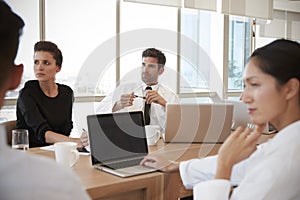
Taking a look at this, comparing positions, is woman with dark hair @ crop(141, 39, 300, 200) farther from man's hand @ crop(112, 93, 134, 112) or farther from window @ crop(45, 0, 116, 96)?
window @ crop(45, 0, 116, 96)

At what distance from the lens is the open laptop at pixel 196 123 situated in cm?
232

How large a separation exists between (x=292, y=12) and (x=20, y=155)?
24.0 feet

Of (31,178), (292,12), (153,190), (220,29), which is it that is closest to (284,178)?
(153,190)

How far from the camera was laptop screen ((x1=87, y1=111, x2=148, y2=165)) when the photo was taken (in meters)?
1.73

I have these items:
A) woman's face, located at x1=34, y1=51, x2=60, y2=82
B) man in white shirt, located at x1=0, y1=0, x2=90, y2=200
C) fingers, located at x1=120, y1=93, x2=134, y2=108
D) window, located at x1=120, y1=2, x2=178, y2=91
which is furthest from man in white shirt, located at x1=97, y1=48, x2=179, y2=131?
man in white shirt, located at x1=0, y1=0, x2=90, y2=200

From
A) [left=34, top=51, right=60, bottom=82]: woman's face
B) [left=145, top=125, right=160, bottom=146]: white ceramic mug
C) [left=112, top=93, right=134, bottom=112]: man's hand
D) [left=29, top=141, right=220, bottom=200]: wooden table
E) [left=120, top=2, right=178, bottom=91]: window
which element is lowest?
[left=29, top=141, right=220, bottom=200]: wooden table

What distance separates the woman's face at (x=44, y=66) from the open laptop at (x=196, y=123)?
0.98 m

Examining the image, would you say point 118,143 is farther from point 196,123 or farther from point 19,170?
point 19,170

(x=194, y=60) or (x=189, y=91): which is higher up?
(x=194, y=60)

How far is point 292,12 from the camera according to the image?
7.24m

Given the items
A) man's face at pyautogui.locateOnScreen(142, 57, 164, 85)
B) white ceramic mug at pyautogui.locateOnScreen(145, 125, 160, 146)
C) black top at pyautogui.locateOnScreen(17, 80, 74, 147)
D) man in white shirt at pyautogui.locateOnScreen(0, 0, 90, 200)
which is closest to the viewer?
man in white shirt at pyautogui.locateOnScreen(0, 0, 90, 200)

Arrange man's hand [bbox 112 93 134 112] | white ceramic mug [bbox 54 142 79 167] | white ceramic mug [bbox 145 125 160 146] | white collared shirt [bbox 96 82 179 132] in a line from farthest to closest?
white collared shirt [bbox 96 82 179 132] < man's hand [bbox 112 93 134 112] < white ceramic mug [bbox 145 125 160 146] < white ceramic mug [bbox 54 142 79 167]

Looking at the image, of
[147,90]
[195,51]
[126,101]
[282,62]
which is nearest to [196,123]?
[126,101]

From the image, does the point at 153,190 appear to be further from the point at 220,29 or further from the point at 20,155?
the point at 220,29
